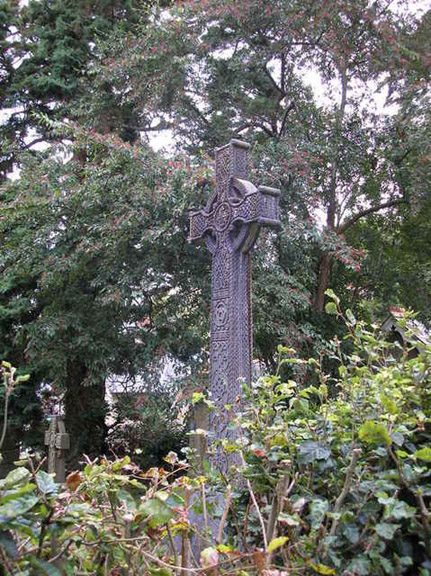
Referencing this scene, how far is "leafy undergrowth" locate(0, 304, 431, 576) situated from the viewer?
1286 mm

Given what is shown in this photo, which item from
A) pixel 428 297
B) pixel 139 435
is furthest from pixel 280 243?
pixel 139 435

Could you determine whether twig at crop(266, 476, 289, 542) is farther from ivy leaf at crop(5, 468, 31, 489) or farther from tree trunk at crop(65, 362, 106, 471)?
tree trunk at crop(65, 362, 106, 471)

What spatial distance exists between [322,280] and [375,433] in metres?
8.55

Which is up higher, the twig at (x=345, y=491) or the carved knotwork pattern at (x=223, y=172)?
the carved knotwork pattern at (x=223, y=172)

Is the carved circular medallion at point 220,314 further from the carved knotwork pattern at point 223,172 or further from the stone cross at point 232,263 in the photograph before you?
the carved knotwork pattern at point 223,172

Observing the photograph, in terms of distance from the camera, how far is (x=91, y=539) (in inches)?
58.2

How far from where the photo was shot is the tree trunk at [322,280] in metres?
9.76

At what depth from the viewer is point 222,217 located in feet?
14.9

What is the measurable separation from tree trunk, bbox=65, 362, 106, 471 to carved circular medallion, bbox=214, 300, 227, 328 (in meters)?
5.42


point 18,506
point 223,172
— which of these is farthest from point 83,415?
point 18,506

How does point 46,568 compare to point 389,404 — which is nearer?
point 46,568

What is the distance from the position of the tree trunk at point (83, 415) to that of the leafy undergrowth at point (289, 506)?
310 inches

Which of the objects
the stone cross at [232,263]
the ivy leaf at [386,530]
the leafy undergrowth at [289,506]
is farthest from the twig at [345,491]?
the stone cross at [232,263]

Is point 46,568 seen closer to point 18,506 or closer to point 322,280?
point 18,506
